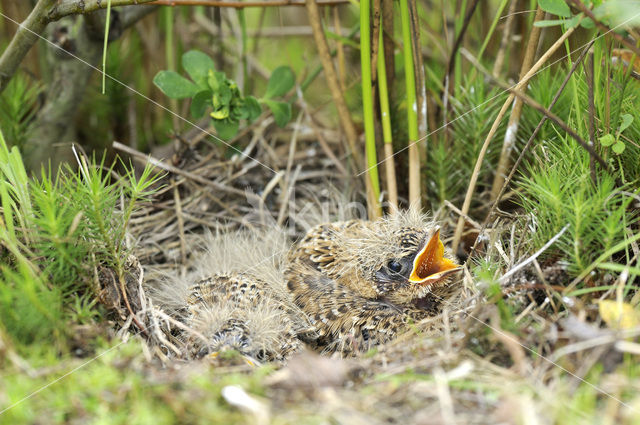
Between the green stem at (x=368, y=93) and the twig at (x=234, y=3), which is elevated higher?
the twig at (x=234, y=3)

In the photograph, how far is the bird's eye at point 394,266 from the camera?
1790 millimetres

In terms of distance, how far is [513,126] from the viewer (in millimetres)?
1832

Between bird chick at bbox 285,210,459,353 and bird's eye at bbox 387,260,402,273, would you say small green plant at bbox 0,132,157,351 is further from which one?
bird's eye at bbox 387,260,402,273

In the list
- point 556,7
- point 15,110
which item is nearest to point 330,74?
point 556,7

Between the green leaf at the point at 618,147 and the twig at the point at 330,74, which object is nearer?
the green leaf at the point at 618,147

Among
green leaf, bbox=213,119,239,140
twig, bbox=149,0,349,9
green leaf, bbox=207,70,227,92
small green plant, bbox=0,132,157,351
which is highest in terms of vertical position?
twig, bbox=149,0,349,9

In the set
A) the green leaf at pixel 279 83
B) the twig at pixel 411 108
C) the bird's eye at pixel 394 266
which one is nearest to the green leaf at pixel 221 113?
the green leaf at pixel 279 83

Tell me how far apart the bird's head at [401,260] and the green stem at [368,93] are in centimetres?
18

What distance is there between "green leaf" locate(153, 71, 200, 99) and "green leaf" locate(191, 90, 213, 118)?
25mm

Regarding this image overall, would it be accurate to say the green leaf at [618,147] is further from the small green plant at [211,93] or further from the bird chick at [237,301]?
the small green plant at [211,93]

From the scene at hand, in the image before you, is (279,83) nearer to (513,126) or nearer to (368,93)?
(368,93)

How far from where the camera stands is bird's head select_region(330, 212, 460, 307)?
173 centimetres

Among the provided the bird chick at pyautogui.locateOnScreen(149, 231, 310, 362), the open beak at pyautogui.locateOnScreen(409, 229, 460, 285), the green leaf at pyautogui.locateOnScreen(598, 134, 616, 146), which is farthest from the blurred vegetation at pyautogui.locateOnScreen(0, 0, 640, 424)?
the bird chick at pyautogui.locateOnScreen(149, 231, 310, 362)

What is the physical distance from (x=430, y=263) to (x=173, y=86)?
1.02 metres
